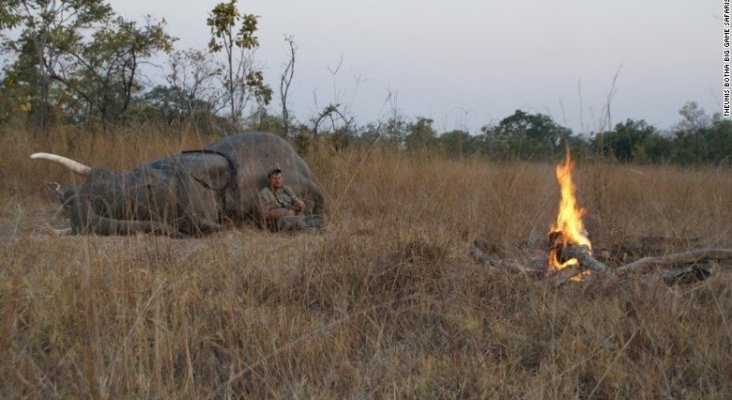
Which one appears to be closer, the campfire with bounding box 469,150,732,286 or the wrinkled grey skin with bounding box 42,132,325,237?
the campfire with bounding box 469,150,732,286

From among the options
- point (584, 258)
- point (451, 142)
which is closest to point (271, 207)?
point (451, 142)

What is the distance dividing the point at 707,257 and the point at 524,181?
2950 mm

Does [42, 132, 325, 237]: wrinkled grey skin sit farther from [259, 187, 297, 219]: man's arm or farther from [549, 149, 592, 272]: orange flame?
[549, 149, 592, 272]: orange flame

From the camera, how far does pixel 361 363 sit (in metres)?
2.90

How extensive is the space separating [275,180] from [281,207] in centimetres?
25

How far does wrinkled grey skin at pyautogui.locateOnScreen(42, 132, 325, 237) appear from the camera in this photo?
5.93 metres

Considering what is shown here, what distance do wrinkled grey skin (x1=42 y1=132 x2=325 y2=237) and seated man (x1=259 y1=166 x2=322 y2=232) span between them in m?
0.14

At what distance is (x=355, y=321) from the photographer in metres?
3.30

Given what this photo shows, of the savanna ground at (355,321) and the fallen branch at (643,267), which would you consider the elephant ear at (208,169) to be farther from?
the fallen branch at (643,267)

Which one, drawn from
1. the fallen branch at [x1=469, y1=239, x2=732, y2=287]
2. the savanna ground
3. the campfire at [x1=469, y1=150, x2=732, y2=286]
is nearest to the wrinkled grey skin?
the savanna ground

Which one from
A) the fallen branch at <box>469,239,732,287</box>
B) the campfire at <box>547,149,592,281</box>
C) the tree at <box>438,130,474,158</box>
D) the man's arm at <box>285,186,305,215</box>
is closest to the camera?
the fallen branch at <box>469,239,732,287</box>

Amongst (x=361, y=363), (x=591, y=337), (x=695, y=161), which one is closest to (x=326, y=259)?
(x=361, y=363)

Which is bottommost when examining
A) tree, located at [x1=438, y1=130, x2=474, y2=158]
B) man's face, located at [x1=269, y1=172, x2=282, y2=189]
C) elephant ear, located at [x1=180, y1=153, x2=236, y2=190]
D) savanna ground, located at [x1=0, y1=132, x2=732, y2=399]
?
savanna ground, located at [x1=0, y1=132, x2=732, y2=399]

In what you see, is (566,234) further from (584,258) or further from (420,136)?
(420,136)
